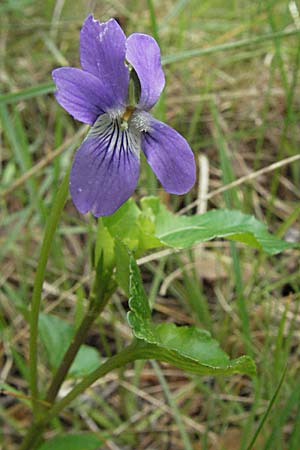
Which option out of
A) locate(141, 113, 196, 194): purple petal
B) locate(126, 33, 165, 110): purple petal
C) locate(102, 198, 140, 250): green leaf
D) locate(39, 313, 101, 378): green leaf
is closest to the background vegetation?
locate(39, 313, 101, 378): green leaf

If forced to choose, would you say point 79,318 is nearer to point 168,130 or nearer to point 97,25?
point 168,130

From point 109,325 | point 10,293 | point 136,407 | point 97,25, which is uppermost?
point 97,25

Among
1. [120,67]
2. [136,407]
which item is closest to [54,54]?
[136,407]

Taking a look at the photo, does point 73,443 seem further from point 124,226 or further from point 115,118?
point 115,118

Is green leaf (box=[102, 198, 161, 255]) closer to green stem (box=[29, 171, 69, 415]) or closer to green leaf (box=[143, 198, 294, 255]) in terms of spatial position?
green leaf (box=[143, 198, 294, 255])

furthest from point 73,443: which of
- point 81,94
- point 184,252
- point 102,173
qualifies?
point 184,252

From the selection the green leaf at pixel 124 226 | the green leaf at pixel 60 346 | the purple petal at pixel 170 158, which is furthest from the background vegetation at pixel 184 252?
the purple petal at pixel 170 158

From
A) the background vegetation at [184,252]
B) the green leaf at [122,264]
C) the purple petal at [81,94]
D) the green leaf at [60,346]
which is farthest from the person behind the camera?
the background vegetation at [184,252]

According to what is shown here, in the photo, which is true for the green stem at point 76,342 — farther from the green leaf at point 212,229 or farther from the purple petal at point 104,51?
the purple petal at point 104,51
